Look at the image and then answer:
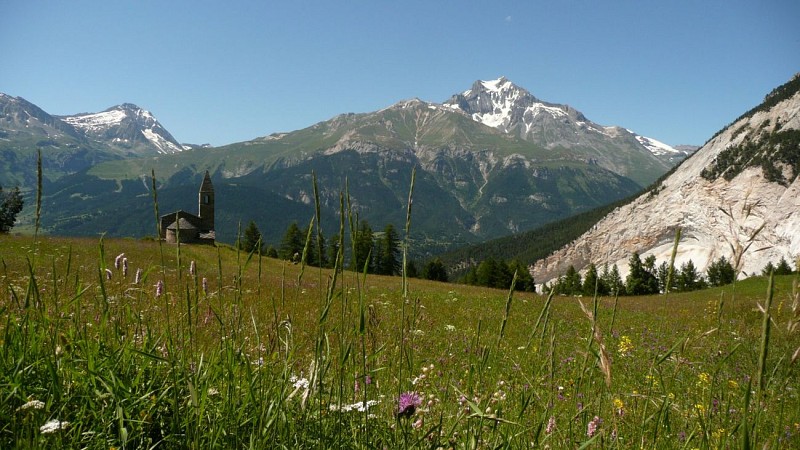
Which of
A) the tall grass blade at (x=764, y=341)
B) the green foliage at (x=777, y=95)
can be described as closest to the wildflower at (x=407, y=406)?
the tall grass blade at (x=764, y=341)

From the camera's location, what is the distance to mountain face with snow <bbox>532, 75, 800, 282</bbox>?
116 m

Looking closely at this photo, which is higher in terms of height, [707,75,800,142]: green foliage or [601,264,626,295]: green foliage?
[707,75,800,142]: green foliage

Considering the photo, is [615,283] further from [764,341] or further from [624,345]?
[624,345]

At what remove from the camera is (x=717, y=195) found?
13900cm

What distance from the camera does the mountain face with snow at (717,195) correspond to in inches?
4582

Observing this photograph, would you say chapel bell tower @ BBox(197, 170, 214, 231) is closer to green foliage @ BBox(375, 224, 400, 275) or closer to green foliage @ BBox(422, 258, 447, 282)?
green foliage @ BBox(375, 224, 400, 275)

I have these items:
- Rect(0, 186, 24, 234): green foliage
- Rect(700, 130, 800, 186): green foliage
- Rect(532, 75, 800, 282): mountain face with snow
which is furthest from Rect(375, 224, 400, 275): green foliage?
Rect(700, 130, 800, 186): green foliage

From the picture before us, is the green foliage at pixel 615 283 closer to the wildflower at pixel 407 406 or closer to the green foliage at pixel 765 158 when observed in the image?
the wildflower at pixel 407 406

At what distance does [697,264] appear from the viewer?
13412 cm

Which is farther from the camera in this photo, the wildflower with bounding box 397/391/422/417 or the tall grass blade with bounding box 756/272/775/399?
the wildflower with bounding box 397/391/422/417

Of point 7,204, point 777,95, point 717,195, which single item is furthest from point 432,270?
point 777,95

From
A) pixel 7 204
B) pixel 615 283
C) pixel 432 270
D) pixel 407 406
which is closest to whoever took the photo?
pixel 407 406

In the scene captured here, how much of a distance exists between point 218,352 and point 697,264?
522 ft

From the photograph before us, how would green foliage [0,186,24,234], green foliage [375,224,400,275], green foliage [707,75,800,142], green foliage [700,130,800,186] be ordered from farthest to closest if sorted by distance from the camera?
green foliage [707,75,800,142] → green foliage [700,130,800,186] → green foliage [375,224,400,275] → green foliage [0,186,24,234]
